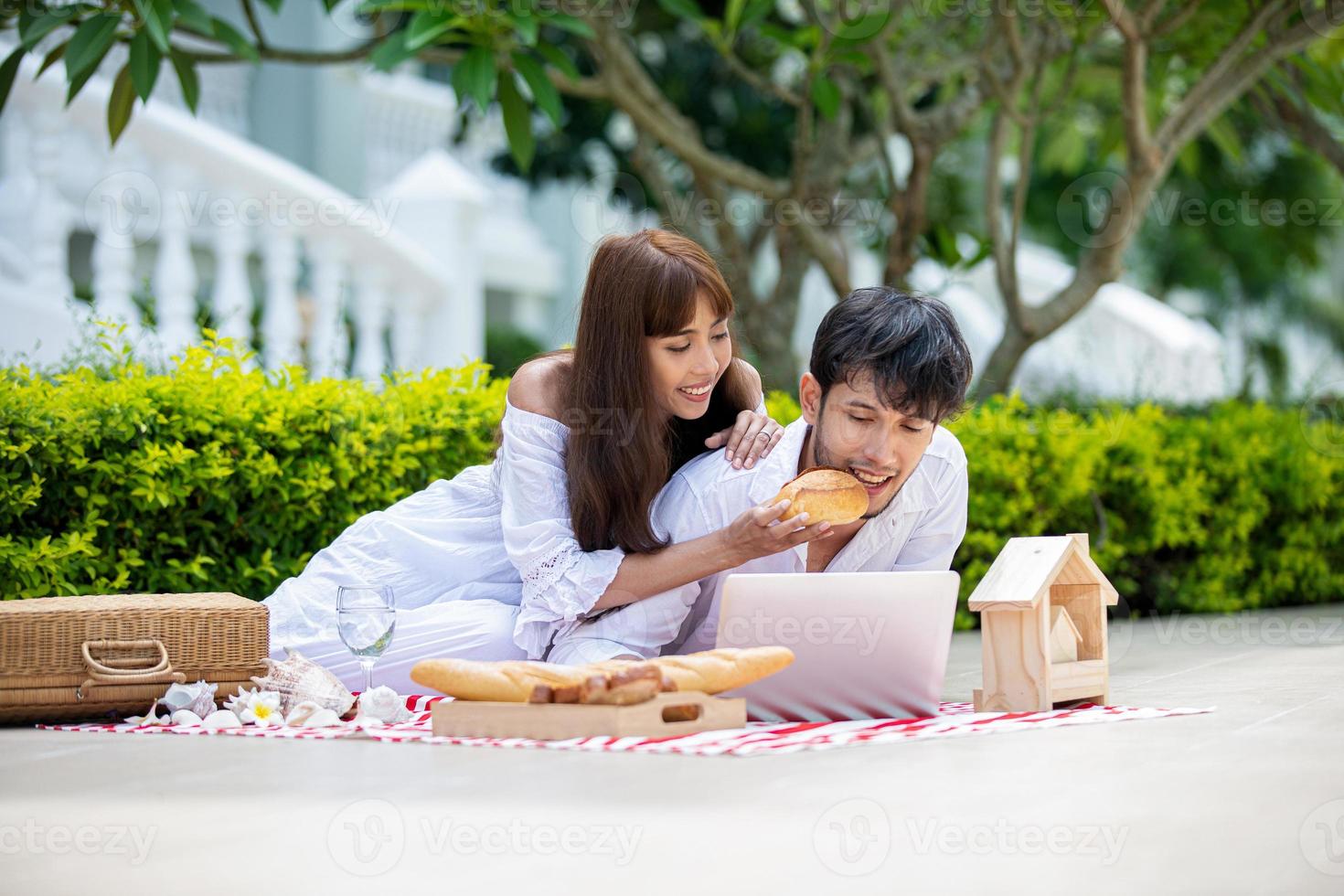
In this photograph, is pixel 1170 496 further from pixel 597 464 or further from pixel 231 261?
pixel 231 261

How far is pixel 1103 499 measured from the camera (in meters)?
6.65

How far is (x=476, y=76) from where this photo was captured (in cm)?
554

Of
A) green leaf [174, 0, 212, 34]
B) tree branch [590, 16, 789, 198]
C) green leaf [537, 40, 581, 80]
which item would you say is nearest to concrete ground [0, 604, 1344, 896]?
green leaf [174, 0, 212, 34]

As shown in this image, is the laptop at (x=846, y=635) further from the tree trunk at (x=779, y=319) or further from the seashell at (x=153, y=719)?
the tree trunk at (x=779, y=319)

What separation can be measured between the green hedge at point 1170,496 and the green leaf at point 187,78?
244 cm

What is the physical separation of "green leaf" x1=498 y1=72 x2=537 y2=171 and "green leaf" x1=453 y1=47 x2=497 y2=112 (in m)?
0.23

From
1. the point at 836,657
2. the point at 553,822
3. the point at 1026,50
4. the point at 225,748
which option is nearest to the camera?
the point at 553,822

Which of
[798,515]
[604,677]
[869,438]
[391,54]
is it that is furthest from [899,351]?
[391,54]

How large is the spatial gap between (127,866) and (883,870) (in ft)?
3.34

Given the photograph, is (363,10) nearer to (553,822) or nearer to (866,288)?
(866,288)

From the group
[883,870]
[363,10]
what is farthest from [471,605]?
[363,10]

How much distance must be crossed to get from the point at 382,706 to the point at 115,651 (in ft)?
2.12

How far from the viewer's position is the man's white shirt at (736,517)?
12.7ft

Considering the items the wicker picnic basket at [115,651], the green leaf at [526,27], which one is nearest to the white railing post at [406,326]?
the green leaf at [526,27]
